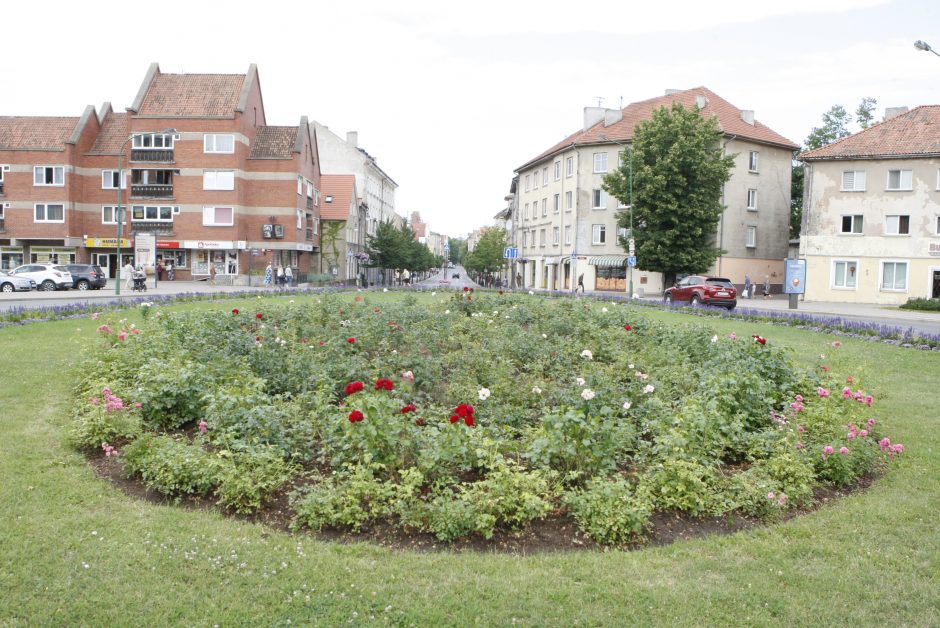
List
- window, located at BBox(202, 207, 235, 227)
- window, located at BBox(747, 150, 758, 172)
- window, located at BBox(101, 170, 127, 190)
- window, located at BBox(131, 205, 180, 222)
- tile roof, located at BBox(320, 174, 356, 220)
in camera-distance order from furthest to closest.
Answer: tile roof, located at BBox(320, 174, 356, 220) → window, located at BBox(747, 150, 758, 172) → window, located at BBox(101, 170, 127, 190) → window, located at BBox(131, 205, 180, 222) → window, located at BBox(202, 207, 235, 227)

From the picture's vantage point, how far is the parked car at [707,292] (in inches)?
1371

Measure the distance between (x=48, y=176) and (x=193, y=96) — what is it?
12.5 meters

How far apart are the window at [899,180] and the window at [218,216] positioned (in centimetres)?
4550

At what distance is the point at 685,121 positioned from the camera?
154ft

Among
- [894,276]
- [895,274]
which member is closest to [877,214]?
[895,274]

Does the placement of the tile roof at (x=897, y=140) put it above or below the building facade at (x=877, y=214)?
above

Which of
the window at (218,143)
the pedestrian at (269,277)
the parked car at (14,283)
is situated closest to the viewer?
the parked car at (14,283)

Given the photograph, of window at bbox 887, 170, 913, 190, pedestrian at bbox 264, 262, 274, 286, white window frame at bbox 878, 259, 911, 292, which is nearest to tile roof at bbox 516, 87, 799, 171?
window at bbox 887, 170, 913, 190

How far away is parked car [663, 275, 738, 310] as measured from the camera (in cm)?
3481

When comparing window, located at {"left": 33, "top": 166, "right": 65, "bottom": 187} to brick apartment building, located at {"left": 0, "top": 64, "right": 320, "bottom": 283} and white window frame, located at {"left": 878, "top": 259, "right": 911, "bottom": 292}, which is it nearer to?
brick apartment building, located at {"left": 0, "top": 64, "right": 320, "bottom": 283}

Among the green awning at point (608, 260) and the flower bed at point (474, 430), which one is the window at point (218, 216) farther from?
the flower bed at point (474, 430)

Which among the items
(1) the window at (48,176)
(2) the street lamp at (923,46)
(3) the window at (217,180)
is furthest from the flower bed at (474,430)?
(1) the window at (48,176)

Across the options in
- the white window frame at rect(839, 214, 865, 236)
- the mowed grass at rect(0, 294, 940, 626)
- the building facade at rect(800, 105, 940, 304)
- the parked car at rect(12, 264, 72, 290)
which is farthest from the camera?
the white window frame at rect(839, 214, 865, 236)

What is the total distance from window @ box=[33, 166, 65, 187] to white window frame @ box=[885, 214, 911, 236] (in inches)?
2276
